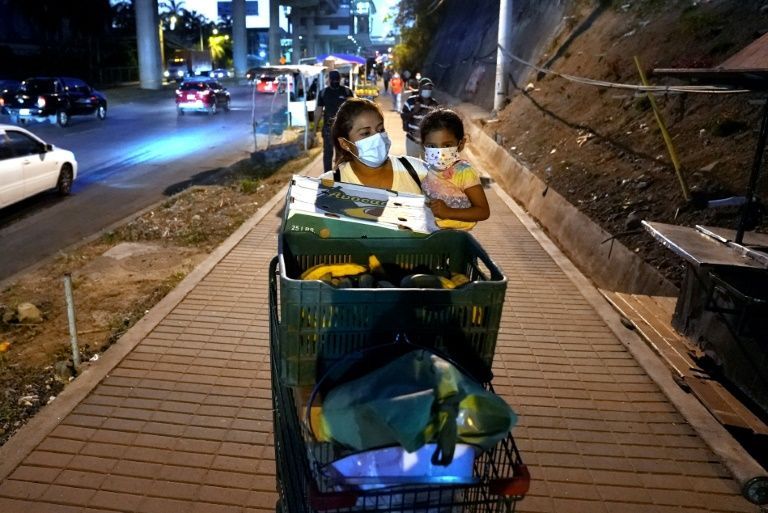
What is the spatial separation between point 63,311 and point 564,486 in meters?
5.01

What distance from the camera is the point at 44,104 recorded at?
2083 centimetres

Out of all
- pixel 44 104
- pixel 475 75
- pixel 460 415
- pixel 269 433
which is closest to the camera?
pixel 460 415

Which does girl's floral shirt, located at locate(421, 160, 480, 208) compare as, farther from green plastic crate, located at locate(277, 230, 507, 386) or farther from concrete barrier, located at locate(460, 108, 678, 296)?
concrete barrier, located at locate(460, 108, 678, 296)

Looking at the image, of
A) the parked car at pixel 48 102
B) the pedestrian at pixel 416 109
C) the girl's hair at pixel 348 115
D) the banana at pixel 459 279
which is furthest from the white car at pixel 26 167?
the parked car at pixel 48 102

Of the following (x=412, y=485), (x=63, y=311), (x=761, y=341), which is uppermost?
(x=412, y=485)

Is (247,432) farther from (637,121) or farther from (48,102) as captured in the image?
(48,102)

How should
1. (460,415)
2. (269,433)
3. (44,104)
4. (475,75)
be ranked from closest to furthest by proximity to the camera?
1. (460,415)
2. (269,433)
3. (44,104)
4. (475,75)

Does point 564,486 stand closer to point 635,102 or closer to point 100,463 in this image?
point 100,463

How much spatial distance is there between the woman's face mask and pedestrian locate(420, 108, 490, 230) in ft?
0.80

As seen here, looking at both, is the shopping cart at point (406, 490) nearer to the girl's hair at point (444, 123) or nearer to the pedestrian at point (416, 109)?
the girl's hair at point (444, 123)

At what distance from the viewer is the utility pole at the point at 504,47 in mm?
17719

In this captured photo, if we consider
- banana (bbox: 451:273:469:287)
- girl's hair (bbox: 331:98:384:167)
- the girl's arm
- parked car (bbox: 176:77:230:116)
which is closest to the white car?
girl's hair (bbox: 331:98:384:167)

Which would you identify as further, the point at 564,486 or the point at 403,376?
the point at 564,486

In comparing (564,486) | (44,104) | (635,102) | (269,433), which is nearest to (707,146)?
(635,102)
